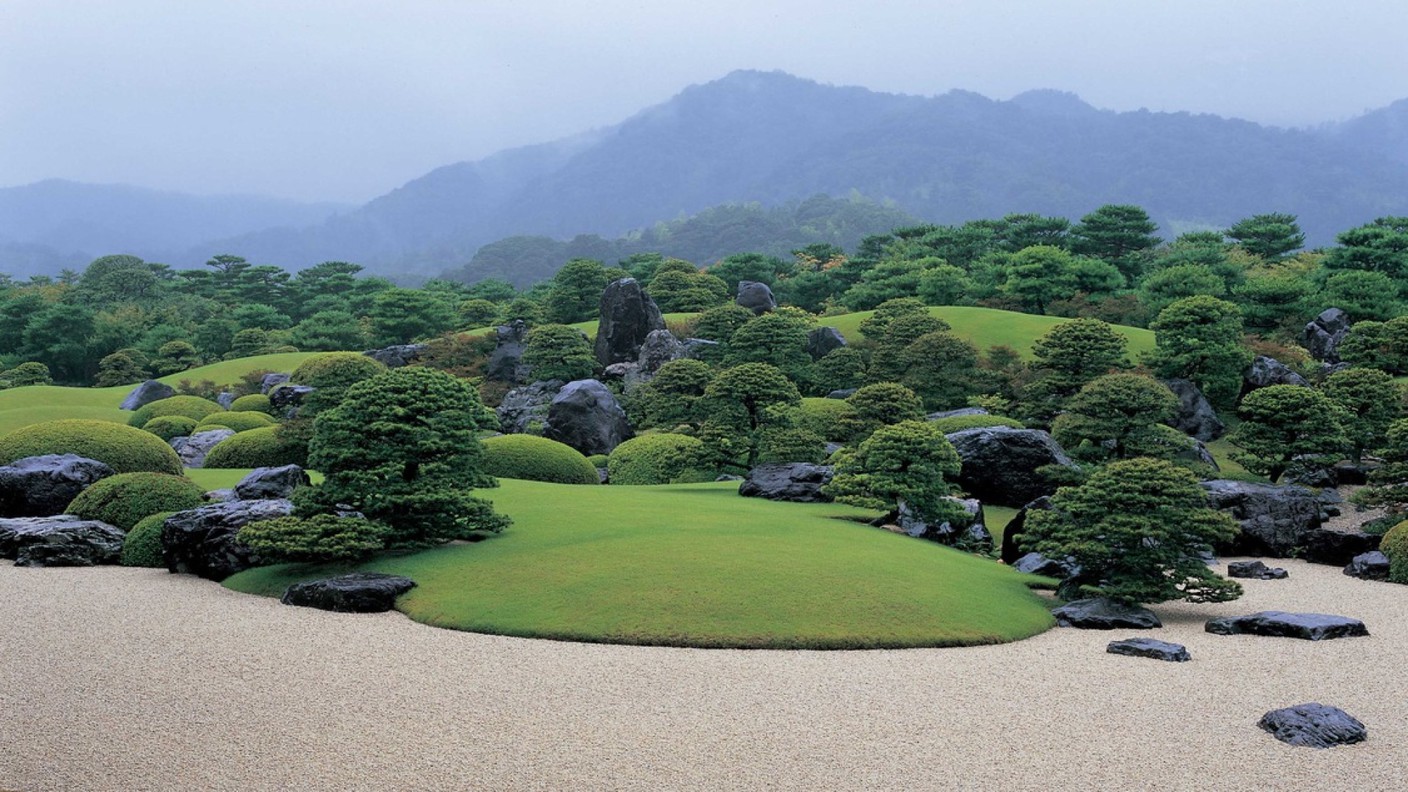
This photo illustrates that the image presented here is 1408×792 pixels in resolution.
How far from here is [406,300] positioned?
185ft

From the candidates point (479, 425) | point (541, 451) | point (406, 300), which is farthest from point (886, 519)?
point (406, 300)

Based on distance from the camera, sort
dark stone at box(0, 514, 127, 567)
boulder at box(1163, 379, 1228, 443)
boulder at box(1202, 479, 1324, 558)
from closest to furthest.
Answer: dark stone at box(0, 514, 127, 567)
boulder at box(1202, 479, 1324, 558)
boulder at box(1163, 379, 1228, 443)

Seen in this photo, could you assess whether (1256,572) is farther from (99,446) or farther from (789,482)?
(99,446)

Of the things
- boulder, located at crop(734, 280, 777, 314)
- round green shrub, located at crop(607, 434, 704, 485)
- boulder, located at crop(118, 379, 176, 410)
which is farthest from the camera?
boulder, located at crop(734, 280, 777, 314)

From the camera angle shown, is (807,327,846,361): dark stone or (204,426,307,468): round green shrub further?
(807,327,846,361): dark stone

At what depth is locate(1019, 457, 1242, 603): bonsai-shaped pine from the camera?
13.1 metres

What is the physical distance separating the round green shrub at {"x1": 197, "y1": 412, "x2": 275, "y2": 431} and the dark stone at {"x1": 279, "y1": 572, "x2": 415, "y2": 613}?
22.5 meters

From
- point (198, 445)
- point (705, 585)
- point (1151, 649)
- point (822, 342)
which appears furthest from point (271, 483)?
point (822, 342)

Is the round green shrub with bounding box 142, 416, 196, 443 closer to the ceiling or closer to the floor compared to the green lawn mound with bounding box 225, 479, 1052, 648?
closer to the floor

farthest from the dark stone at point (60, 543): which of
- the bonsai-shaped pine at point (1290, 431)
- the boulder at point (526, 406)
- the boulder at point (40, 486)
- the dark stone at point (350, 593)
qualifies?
the bonsai-shaped pine at point (1290, 431)

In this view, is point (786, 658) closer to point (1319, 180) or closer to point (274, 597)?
point (274, 597)

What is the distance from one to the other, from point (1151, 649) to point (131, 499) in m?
16.0

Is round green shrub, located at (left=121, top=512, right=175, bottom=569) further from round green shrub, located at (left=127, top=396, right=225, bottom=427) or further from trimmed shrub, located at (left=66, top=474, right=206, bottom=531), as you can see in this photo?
round green shrub, located at (left=127, top=396, right=225, bottom=427)

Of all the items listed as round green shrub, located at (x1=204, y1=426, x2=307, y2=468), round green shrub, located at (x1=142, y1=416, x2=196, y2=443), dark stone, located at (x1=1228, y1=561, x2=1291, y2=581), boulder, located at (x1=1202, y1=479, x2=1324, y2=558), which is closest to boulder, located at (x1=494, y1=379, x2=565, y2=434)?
round green shrub, located at (x1=142, y1=416, x2=196, y2=443)
